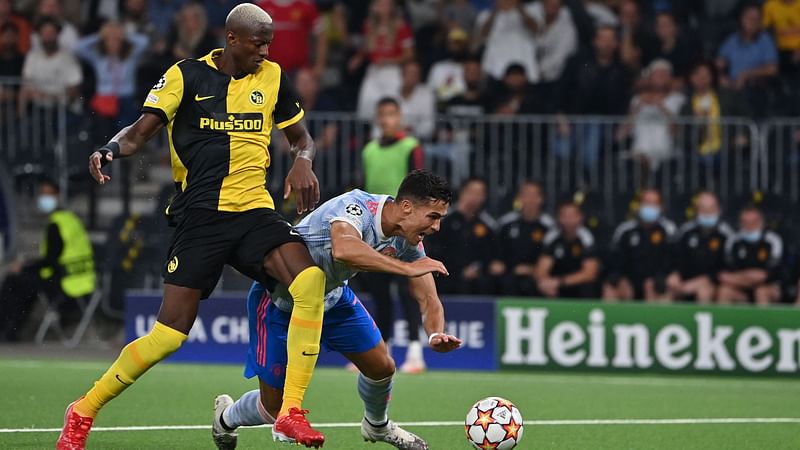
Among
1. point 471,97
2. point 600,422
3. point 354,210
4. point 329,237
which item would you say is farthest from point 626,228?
point 354,210

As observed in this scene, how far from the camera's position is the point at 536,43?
17406mm

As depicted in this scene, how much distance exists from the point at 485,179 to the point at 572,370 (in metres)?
2.79

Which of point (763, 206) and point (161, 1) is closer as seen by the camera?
point (763, 206)

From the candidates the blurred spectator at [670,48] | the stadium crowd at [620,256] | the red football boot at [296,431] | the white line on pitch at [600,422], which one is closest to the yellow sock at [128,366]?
the red football boot at [296,431]

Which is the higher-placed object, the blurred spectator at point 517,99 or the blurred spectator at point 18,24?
the blurred spectator at point 18,24

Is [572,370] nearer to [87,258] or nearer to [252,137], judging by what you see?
[87,258]

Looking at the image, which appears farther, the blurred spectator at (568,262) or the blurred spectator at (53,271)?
the blurred spectator at (53,271)

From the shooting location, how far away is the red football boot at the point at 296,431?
6.78 meters

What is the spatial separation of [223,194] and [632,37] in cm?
1038

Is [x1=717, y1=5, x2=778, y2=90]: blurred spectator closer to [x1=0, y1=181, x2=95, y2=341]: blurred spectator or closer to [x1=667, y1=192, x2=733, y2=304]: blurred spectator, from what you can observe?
[x1=667, y1=192, x2=733, y2=304]: blurred spectator

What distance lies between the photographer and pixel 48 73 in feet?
57.1

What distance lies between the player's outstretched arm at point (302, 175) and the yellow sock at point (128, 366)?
101 centimetres

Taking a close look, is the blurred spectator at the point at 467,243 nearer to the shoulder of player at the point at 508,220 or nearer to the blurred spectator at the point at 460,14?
the shoulder of player at the point at 508,220

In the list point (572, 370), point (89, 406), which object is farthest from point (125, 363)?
point (572, 370)
